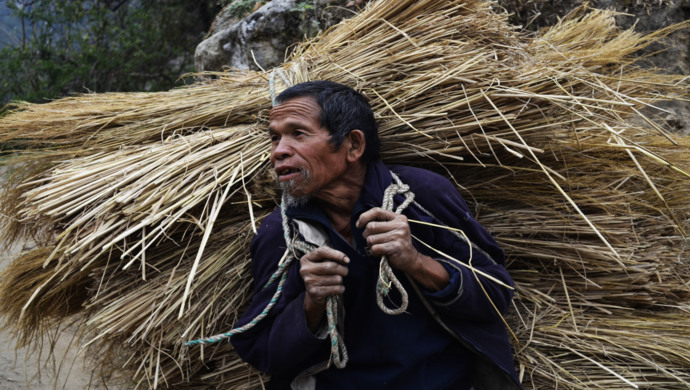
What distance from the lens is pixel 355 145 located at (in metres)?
1.75

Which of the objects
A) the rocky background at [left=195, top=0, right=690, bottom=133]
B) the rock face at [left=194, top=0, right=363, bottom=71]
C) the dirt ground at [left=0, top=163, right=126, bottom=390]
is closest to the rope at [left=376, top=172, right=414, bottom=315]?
the rocky background at [left=195, top=0, right=690, bottom=133]

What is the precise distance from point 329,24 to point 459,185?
7.41 feet

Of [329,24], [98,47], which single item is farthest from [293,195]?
[98,47]

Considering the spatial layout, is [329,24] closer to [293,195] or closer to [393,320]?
[293,195]

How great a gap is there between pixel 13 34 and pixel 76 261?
7.38 meters

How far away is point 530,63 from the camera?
79.4 inches

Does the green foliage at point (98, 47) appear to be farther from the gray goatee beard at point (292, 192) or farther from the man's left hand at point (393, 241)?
the man's left hand at point (393, 241)

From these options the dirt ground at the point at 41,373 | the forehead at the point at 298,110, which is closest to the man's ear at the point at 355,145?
the forehead at the point at 298,110

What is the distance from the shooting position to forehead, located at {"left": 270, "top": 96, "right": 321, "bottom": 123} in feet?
5.55

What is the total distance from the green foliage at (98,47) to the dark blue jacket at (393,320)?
595cm

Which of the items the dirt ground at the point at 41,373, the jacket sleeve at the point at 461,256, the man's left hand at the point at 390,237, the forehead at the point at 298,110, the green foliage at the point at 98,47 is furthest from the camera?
the green foliage at the point at 98,47

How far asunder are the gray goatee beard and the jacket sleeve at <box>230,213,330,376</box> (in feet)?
0.26

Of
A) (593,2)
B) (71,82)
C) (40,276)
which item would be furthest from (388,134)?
(71,82)

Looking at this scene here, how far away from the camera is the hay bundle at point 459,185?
177 centimetres
